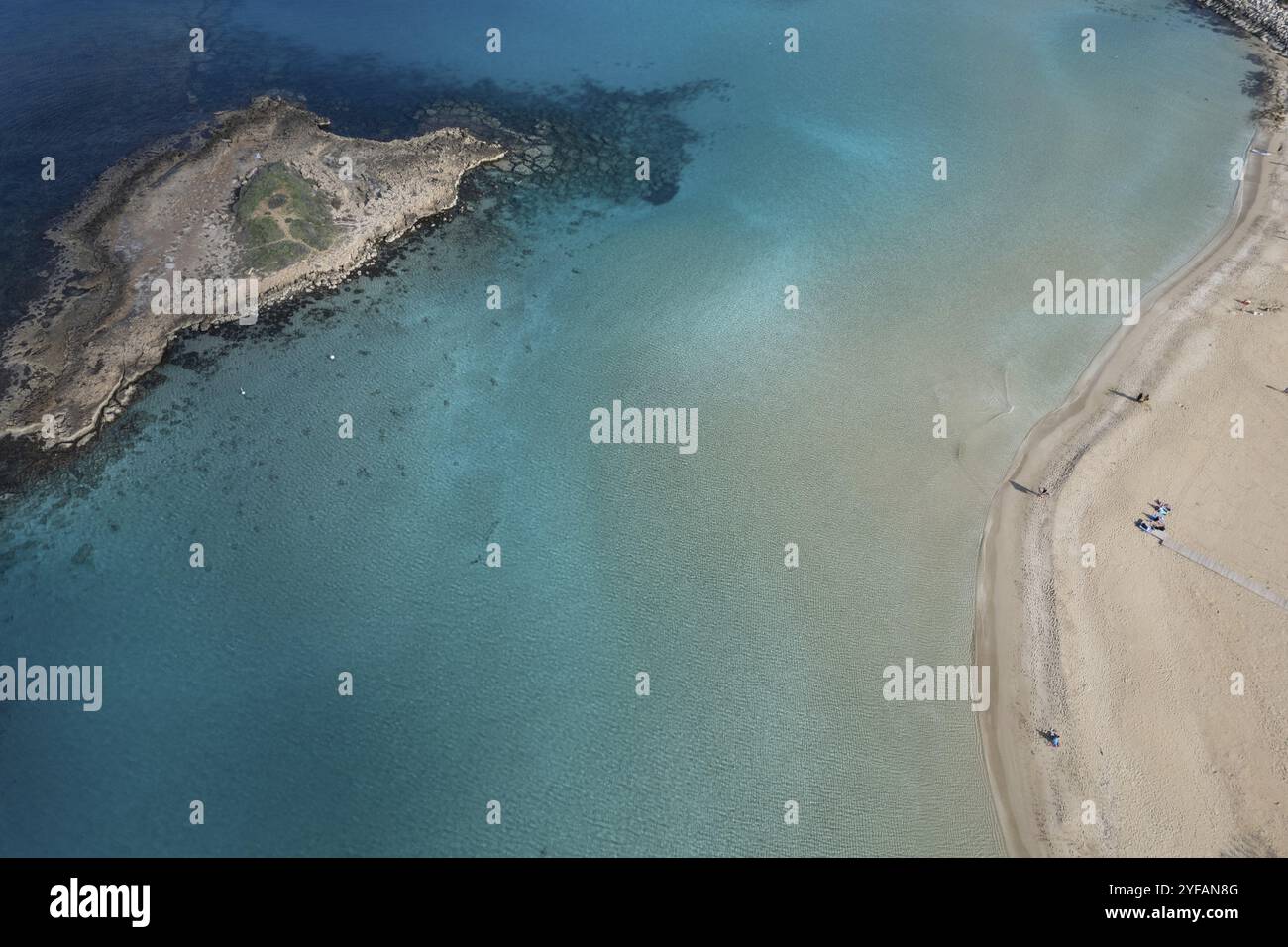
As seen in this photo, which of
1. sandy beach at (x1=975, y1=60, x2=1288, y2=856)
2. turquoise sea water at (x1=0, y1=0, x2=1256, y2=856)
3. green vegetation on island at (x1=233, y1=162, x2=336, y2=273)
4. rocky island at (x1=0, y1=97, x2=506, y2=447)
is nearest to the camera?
sandy beach at (x1=975, y1=60, x2=1288, y2=856)

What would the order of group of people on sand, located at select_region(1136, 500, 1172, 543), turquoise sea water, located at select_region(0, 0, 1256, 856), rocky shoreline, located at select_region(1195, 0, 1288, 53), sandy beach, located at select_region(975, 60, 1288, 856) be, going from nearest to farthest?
1. sandy beach, located at select_region(975, 60, 1288, 856)
2. turquoise sea water, located at select_region(0, 0, 1256, 856)
3. group of people on sand, located at select_region(1136, 500, 1172, 543)
4. rocky shoreline, located at select_region(1195, 0, 1288, 53)

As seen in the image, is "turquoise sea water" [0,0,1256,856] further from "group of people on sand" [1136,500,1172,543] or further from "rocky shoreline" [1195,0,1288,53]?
"rocky shoreline" [1195,0,1288,53]

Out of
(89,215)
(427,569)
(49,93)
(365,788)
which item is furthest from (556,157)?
(365,788)

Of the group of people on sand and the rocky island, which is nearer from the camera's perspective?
the group of people on sand

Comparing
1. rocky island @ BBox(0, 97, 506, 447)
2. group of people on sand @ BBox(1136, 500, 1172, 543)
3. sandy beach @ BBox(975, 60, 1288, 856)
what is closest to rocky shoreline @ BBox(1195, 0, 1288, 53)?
sandy beach @ BBox(975, 60, 1288, 856)

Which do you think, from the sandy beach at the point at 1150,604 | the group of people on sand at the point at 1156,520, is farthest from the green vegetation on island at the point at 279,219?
the group of people on sand at the point at 1156,520

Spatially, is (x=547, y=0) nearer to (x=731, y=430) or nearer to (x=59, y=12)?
(x=59, y=12)
